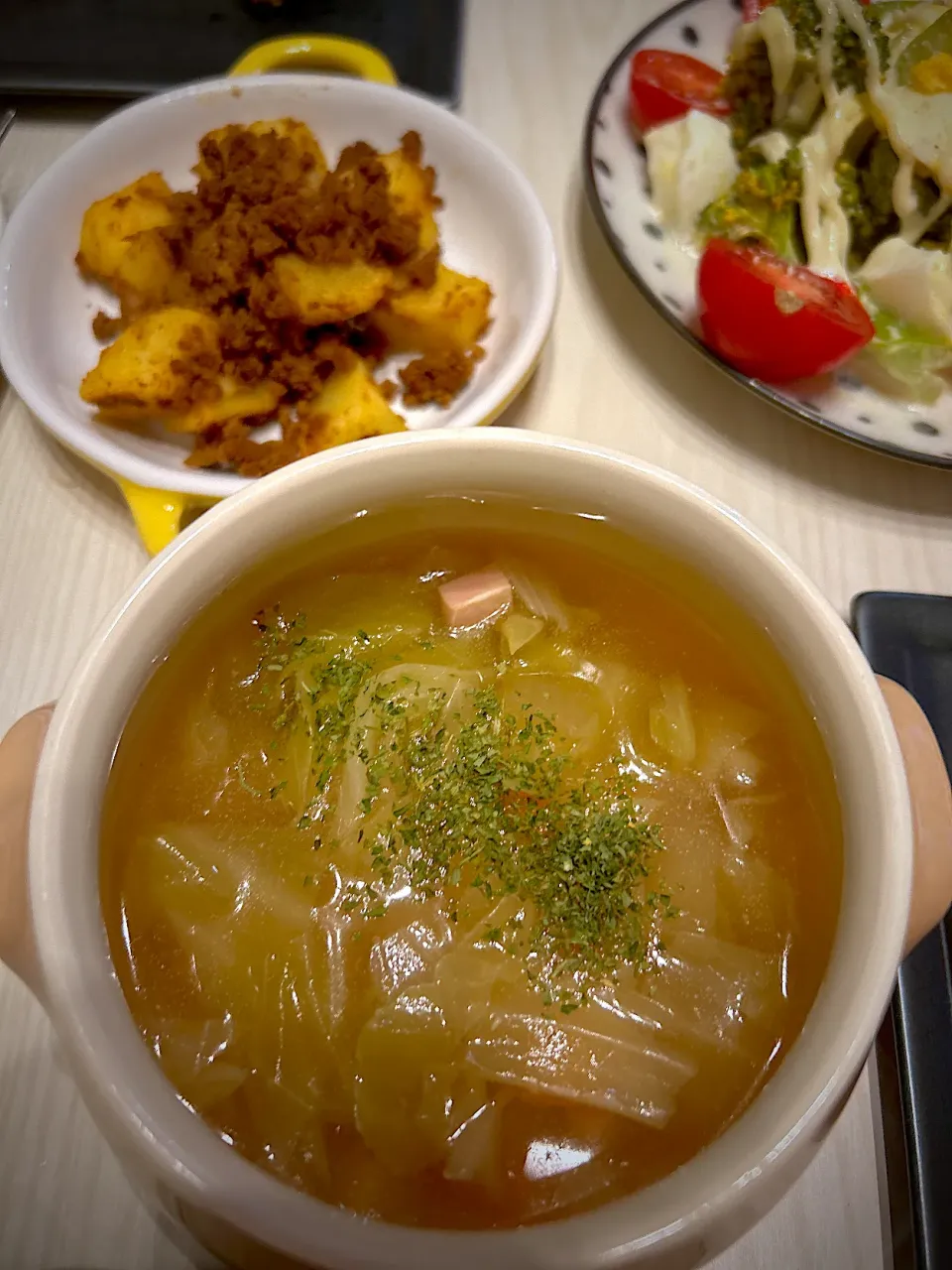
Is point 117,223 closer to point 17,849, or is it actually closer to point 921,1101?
point 17,849

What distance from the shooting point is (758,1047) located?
58 cm

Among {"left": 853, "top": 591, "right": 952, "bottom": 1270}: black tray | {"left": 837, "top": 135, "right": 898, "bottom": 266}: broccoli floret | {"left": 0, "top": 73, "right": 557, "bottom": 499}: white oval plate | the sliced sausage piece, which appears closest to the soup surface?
the sliced sausage piece

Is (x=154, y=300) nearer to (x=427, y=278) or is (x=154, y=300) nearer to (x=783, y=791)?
(x=427, y=278)

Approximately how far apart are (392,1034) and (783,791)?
1.09 ft

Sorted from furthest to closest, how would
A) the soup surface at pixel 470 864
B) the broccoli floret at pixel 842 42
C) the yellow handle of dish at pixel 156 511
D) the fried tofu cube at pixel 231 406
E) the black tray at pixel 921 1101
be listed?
the broccoli floret at pixel 842 42 → the fried tofu cube at pixel 231 406 → the yellow handle of dish at pixel 156 511 → the black tray at pixel 921 1101 → the soup surface at pixel 470 864

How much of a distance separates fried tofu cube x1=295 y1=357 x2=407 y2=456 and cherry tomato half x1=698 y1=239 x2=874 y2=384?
419 mm

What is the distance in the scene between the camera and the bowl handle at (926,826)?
537 millimetres

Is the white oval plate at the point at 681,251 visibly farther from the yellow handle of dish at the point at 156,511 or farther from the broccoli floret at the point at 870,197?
the yellow handle of dish at the point at 156,511

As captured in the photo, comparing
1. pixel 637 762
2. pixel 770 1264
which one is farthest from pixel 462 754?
pixel 770 1264

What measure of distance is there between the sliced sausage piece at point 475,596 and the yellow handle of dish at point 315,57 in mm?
963

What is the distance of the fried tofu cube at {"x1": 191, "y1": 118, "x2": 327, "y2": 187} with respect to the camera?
121 cm

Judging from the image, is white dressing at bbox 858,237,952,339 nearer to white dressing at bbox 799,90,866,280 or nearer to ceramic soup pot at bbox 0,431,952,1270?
white dressing at bbox 799,90,866,280

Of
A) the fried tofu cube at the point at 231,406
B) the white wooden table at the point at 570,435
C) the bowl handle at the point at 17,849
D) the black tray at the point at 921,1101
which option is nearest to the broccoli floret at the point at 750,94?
the white wooden table at the point at 570,435

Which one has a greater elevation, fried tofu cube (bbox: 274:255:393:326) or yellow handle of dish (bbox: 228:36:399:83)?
yellow handle of dish (bbox: 228:36:399:83)
